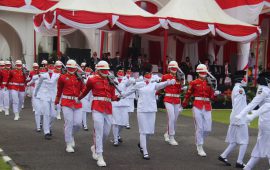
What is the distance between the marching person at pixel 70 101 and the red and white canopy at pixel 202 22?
11.2 m

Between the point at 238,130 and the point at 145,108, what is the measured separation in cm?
199

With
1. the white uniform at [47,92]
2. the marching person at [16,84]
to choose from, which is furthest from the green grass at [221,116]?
the white uniform at [47,92]

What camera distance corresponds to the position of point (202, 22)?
850 inches

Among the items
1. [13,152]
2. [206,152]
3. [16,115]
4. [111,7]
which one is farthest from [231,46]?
[13,152]

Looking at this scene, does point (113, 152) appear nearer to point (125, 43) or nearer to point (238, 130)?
point (238, 130)

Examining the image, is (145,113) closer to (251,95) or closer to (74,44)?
(251,95)

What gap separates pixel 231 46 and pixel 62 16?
40.8 feet

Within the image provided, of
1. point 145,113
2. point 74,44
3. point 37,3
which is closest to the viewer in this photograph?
point 145,113

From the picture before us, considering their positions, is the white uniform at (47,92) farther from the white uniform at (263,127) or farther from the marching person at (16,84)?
the white uniform at (263,127)

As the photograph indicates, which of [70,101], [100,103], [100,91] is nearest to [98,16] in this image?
[70,101]

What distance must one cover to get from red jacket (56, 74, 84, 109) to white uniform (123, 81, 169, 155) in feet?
4.19

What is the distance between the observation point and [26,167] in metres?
8.58

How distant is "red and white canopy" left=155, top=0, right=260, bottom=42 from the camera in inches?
843

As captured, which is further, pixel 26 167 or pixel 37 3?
pixel 37 3
